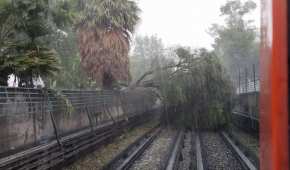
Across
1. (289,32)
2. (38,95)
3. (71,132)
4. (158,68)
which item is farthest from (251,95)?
(289,32)

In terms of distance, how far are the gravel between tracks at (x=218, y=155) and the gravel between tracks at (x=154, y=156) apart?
124cm

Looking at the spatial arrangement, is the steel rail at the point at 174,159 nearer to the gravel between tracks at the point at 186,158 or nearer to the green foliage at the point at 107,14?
the gravel between tracks at the point at 186,158

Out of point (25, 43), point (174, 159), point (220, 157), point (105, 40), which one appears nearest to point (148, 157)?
point (174, 159)

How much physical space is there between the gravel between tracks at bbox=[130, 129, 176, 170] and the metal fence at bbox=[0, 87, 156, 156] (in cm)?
221

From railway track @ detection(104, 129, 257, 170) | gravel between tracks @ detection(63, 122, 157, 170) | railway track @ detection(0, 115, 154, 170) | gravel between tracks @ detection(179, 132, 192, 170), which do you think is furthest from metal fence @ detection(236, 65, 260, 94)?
railway track @ detection(0, 115, 154, 170)

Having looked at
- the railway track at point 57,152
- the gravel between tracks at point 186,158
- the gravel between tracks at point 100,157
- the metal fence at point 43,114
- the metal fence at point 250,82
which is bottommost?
the gravel between tracks at point 186,158

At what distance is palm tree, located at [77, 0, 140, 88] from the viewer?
60.8ft

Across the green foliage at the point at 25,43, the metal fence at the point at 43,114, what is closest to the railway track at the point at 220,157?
the metal fence at the point at 43,114

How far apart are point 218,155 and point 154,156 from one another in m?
1.91

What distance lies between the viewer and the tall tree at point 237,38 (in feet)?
164

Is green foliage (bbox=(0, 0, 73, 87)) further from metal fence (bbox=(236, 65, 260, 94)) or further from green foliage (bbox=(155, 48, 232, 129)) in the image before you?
green foliage (bbox=(155, 48, 232, 129))

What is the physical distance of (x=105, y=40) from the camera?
18.8 metres

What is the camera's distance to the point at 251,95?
17031mm

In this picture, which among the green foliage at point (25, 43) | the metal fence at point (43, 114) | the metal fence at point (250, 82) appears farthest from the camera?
the metal fence at point (250, 82)
